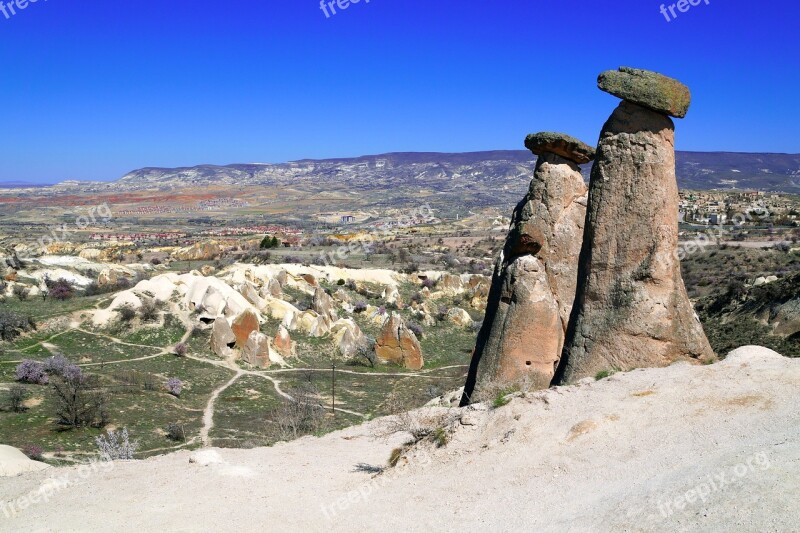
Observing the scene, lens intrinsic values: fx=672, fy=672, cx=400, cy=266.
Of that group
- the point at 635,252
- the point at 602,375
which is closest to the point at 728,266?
the point at 635,252

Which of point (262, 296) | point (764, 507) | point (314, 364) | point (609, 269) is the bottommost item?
point (314, 364)

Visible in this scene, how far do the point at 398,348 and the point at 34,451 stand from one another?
44.2ft

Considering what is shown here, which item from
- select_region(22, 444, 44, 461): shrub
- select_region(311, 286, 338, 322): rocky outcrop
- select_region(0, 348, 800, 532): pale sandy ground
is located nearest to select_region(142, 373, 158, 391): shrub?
select_region(22, 444, 44, 461): shrub

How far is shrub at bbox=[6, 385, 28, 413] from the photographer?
16203mm

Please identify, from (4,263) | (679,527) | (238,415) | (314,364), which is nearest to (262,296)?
(314,364)

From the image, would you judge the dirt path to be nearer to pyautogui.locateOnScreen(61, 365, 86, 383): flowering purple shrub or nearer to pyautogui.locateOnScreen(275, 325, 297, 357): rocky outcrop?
pyautogui.locateOnScreen(275, 325, 297, 357): rocky outcrop

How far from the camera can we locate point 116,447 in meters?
13.7

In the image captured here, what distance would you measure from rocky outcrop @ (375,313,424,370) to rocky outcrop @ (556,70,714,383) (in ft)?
52.6

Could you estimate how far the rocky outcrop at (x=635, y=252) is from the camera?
842cm

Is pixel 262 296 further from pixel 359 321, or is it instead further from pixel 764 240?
pixel 764 240

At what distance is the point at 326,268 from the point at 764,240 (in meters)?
30.1

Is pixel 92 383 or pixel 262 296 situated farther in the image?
pixel 262 296

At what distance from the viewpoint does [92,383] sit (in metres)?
19.0
